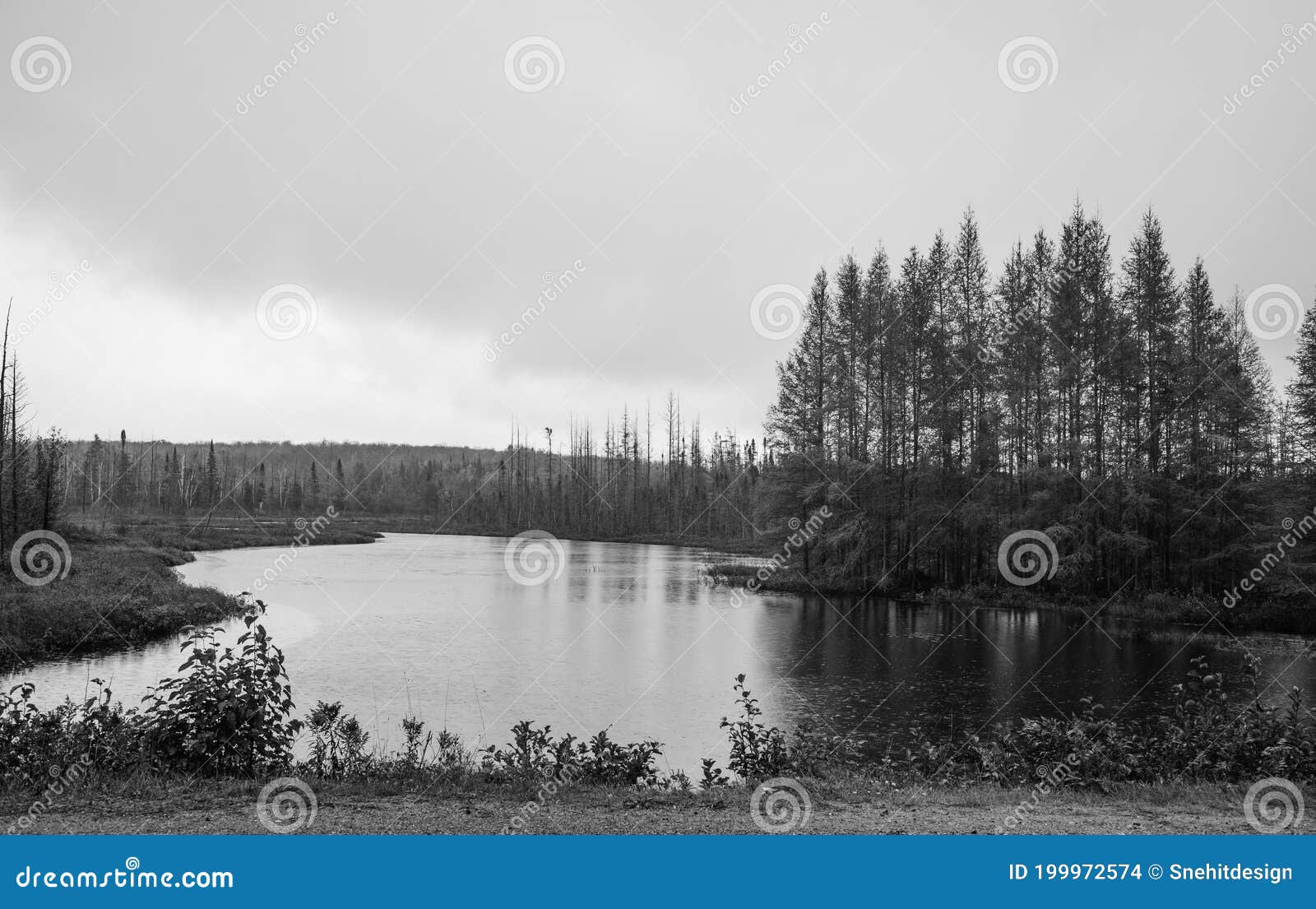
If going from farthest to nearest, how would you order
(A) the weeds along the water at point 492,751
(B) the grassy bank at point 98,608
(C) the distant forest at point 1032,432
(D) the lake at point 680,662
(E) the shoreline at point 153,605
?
1. (C) the distant forest at point 1032,432
2. (E) the shoreline at point 153,605
3. (B) the grassy bank at point 98,608
4. (D) the lake at point 680,662
5. (A) the weeds along the water at point 492,751

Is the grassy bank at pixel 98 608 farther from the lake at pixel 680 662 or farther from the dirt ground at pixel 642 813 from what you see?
the dirt ground at pixel 642 813

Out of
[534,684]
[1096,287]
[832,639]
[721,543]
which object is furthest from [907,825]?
[721,543]

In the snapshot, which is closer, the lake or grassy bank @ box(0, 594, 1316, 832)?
grassy bank @ box(0, 594, 1316, 832)

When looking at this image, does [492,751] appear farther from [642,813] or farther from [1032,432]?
[1032,432]

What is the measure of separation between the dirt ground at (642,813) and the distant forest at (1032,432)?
84.6ft

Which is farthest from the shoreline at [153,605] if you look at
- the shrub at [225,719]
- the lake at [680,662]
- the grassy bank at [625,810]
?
the grassy bank at [625,810]

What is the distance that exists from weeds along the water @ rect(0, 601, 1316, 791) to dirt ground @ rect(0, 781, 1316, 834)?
66 centimetres

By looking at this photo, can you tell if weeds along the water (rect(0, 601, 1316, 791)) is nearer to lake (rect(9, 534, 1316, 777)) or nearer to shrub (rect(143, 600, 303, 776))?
shrub (rect(143, 600, 303, 776))

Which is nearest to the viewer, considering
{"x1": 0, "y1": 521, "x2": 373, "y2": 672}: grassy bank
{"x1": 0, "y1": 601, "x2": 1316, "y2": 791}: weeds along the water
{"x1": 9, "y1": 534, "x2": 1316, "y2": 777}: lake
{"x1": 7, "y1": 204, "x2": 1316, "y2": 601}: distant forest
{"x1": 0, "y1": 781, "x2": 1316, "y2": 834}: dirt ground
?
{"x1": 0, "y1": 781, "x2": 1316, "y2": 834}: dirt ground

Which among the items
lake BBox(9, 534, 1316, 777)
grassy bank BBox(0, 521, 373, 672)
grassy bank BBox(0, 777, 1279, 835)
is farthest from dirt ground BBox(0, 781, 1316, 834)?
grassy bank BBox(0, 521, 373, 672)

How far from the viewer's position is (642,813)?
27.0ft

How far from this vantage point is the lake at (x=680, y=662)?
15.9 meters

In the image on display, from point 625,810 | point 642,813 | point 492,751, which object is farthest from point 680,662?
point 642,813

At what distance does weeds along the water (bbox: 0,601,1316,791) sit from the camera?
9242 millimetres
